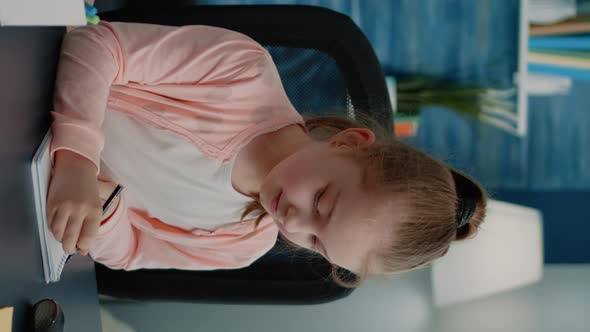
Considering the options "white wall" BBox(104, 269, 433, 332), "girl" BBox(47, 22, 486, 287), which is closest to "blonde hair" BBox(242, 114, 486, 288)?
"girl" BBox(47, 22, 486, 287)

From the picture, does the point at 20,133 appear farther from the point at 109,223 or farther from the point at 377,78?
the point at 377,78

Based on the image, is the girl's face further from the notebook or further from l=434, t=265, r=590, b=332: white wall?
l=434, t=265, r=590, b=332: white wall

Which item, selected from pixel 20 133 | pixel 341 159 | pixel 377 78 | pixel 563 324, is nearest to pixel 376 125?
pixel 377 78

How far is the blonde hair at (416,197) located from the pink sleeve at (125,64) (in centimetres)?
19

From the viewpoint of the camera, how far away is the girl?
3.10 feet

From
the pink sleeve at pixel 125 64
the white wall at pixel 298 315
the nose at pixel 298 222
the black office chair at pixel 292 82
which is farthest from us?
the white wall at pixel 298 315

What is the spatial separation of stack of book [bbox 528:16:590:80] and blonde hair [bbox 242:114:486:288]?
104 cm

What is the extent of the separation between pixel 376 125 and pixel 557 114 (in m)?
1.08

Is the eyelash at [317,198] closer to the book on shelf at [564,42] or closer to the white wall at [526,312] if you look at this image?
the white wall at [526,312]

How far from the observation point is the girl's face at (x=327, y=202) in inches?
37.1

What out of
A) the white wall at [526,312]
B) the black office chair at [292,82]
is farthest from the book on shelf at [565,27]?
the black office chair at [292,82]

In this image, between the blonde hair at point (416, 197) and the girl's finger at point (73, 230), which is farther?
the blonde hair at point (416, 197)

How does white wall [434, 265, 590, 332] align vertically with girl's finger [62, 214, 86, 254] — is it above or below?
below

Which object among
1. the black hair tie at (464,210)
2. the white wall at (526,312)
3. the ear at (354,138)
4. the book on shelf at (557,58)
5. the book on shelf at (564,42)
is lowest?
the white wall at (526,312)
